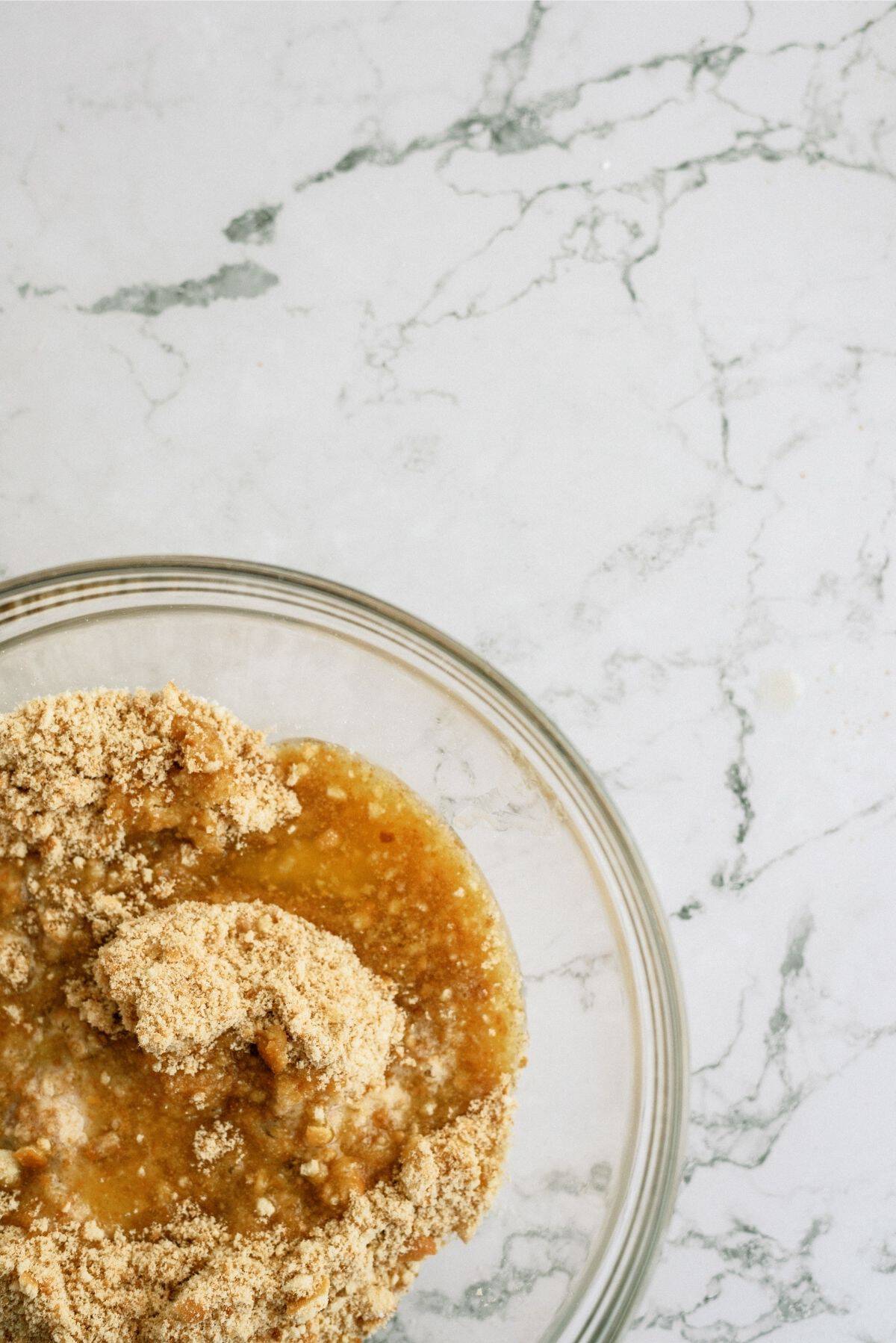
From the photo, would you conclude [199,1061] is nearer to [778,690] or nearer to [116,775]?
[116,775]

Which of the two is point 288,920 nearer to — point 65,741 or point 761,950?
point 65,741

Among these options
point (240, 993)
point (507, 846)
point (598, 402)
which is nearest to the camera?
point (240, 993)

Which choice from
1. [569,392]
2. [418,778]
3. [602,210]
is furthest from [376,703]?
[602,210]

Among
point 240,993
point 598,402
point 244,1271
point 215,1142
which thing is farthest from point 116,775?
point 598,402

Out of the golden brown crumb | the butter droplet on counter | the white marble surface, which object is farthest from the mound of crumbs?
the butter droplet on counter

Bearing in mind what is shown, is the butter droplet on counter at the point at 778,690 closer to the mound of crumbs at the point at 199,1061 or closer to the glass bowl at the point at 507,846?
the glass bowl at the point at 507,846

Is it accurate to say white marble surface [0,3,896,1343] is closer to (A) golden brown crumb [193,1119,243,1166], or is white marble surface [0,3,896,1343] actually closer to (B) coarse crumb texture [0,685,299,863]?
(B) coarse crumb texture [0,685,299,863]
